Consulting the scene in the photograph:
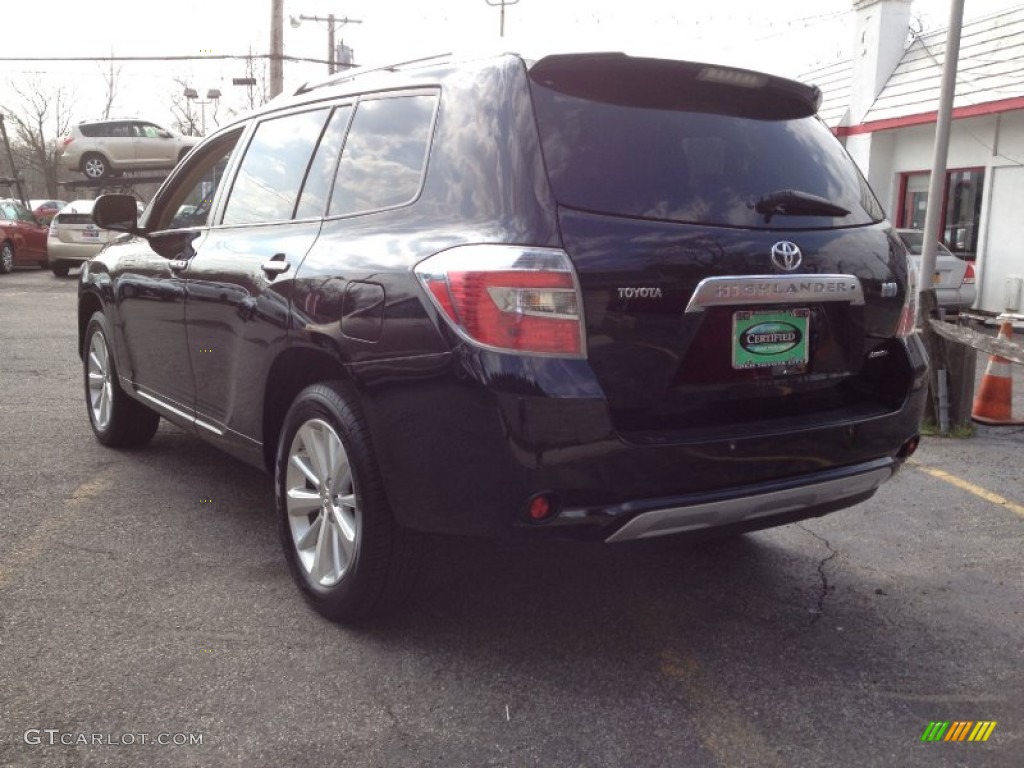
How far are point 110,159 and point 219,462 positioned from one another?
27.1 m

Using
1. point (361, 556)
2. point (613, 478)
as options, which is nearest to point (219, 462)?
point (361, 556)

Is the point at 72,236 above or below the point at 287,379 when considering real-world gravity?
below

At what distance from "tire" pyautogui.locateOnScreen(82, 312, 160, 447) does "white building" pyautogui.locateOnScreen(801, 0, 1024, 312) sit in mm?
12991

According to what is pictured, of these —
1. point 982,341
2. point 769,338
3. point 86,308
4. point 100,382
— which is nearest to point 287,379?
point 769,338

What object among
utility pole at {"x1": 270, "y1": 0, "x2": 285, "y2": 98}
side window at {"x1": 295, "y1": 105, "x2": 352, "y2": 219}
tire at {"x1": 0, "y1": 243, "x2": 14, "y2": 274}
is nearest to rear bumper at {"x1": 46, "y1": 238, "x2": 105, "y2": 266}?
tire at {"x1": 0, "y1": 243, "x2": 14, "y2": 274}

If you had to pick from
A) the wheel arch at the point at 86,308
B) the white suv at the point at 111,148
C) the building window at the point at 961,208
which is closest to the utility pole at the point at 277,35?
the white suv at the point at 111,148

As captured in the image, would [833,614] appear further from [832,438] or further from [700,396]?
[700,396]

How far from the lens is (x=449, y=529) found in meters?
2.83

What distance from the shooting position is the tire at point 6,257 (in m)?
20.8

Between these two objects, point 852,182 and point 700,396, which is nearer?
point 700,396

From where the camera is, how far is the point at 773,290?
2.92 metres

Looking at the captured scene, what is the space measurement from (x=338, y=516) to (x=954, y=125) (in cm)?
1732

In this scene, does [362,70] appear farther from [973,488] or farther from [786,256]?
[973,488]

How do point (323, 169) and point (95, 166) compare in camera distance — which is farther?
point (95, 166)
